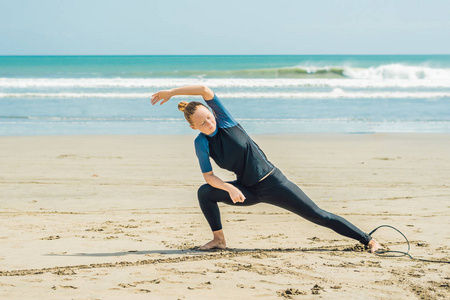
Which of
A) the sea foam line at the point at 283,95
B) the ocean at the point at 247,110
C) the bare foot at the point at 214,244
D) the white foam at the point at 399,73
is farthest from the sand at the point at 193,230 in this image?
the white foam at the point at 399,73

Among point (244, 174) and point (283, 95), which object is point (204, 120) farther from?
point (283, 95)

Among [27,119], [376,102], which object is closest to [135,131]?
[27,119]

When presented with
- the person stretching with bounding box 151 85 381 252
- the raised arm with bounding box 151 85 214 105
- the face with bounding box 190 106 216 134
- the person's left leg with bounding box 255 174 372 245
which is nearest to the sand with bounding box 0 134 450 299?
the person's left leg with bounding box 255 174 372 245

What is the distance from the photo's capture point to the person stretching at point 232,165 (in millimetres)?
4074

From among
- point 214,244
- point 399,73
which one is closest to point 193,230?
point 214,244

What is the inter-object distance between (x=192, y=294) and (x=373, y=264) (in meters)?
1.55

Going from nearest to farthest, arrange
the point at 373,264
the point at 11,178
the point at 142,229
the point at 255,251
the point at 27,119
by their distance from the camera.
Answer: the point at 373,264 → the point at 255,251 → the point at 142,229 → the point at 11,178 → the point at 27,119

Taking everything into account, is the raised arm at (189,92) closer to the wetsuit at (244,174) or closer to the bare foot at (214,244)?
the wetsuit at (244,174)

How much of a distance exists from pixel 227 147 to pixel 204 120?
305mm

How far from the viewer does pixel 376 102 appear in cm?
2181

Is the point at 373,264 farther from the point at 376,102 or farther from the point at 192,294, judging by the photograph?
the point at 376,102

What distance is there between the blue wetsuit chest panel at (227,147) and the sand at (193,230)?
2.55ft

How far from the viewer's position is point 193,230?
536cm

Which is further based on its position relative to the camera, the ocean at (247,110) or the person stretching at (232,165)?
the ocean at (247,110)
